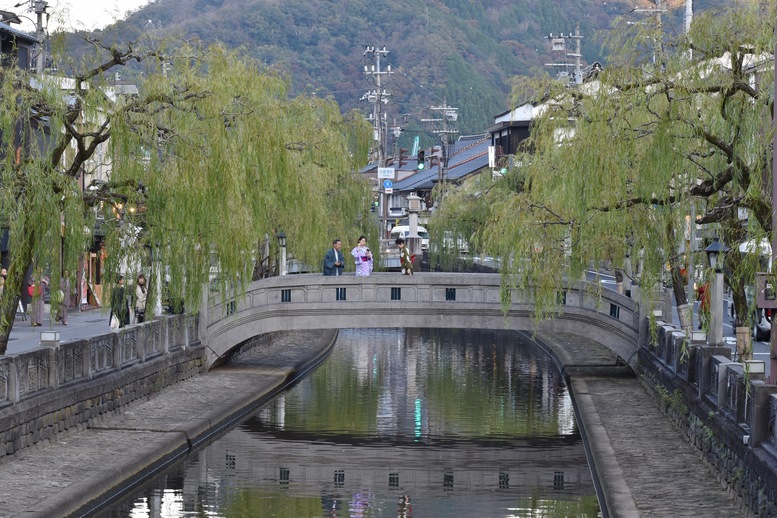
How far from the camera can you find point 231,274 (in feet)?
75.5

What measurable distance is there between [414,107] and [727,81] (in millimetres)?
124889

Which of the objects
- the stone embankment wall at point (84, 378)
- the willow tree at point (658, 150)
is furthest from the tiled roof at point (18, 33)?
the willow tree at point (658, 150)

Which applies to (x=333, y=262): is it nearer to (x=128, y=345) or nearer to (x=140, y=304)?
(x=140, y=304)

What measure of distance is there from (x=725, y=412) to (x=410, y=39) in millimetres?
141581

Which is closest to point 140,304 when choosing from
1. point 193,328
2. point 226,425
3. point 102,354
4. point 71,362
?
point 193,328

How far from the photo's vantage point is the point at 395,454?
21938mm

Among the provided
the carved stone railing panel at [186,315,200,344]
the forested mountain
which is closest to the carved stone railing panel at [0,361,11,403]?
the carved stone railing panel at [186,315,200,344]

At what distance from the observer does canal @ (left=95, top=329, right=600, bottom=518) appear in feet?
55.6

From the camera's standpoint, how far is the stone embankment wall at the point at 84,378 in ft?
57.1

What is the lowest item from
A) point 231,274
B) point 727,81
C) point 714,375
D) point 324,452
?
point 324,452

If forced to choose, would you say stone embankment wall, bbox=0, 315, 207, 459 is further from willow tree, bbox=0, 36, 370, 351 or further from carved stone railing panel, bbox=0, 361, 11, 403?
willow tree, bbox=0, 36, 370, 351

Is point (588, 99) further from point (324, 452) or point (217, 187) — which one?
point (324, 452)

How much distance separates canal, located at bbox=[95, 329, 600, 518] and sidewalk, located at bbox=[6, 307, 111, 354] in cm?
571

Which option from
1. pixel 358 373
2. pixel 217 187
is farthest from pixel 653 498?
pixel 358 373
